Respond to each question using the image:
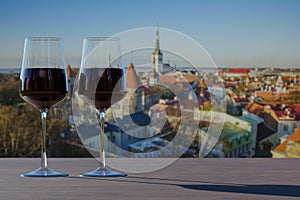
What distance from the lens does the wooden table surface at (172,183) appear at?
1.99ft

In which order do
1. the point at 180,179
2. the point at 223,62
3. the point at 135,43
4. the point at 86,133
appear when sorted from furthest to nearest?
the point at 223,62 < the point at 86,133 < the point at 135,43 < the point at 180,179

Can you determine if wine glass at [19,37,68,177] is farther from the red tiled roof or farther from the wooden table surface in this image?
the red tiled roof

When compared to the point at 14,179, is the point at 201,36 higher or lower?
higher

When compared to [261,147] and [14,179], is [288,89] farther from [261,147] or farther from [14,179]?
[14,179]

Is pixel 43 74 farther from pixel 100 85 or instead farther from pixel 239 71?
pixel 239 71

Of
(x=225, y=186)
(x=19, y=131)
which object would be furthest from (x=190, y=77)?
(x=225, y=186)

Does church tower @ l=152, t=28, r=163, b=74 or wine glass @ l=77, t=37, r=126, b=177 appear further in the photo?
church tower @ l=152, t=28, r=163, b=74

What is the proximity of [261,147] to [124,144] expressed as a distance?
86 centimetres

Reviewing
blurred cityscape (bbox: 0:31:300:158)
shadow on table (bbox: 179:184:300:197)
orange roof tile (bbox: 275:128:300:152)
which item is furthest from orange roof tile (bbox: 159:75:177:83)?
shadow on table (bbox: 179:184:300:197)

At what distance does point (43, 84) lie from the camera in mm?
771

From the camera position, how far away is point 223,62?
312cm

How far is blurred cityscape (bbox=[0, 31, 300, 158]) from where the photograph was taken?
2992 mm

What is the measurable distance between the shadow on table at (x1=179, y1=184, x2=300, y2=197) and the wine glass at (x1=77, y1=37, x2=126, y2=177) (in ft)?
0.52

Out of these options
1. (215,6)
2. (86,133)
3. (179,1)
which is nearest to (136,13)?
(179,1)
